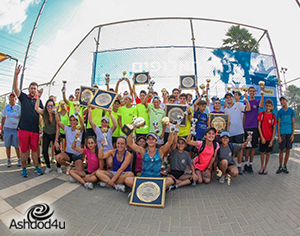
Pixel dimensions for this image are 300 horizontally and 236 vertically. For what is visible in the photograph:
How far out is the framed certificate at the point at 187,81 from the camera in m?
6.19

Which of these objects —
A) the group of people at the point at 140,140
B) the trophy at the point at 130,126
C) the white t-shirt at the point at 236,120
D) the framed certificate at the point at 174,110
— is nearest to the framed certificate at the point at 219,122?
the group of people at the point at 140,140

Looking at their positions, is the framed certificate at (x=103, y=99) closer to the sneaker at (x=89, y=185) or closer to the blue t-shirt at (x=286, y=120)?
the sneaker at (x=89, y=185)

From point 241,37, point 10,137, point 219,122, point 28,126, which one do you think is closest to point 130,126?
point 219,122

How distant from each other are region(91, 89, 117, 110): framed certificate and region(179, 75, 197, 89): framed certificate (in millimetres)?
2914

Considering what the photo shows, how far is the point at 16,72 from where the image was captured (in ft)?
12.9

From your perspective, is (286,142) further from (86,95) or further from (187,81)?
(86,95)

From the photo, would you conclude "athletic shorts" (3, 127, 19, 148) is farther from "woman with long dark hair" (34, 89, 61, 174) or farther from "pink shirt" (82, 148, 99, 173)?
"pink shirt" (82, 148, 99, 173)

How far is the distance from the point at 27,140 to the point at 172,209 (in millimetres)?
4239

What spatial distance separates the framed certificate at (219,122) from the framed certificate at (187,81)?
5.77ft

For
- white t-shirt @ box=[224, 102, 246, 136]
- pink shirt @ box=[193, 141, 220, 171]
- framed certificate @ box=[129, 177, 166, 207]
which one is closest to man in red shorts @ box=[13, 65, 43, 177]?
framed certificate @ box=[129, 177, 166, 207]

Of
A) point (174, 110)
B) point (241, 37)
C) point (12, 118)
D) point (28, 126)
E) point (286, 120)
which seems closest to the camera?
point (28, 126)

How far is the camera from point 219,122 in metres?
4.79

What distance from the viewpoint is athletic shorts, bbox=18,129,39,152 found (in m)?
4.40

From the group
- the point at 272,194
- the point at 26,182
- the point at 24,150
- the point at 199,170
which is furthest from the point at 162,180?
the point at 24,150
